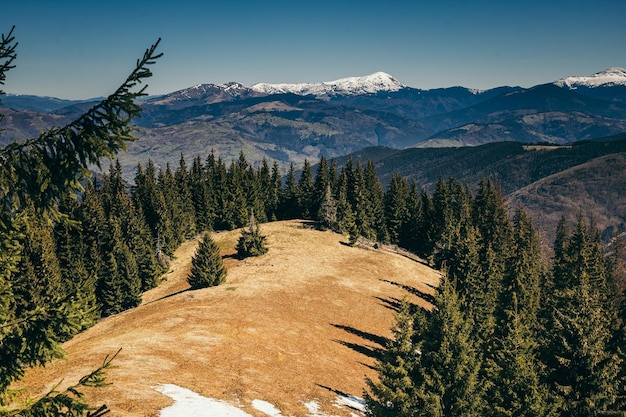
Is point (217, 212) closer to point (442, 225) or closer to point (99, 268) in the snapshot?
point (99, 268)

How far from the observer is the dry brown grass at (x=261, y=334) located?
27969 mm

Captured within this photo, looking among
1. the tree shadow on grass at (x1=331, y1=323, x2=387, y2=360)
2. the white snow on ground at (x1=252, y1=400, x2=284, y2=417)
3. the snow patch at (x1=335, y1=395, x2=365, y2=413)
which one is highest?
the white snow on ground at (x1=252, y1=400, x2=284, y2=417)

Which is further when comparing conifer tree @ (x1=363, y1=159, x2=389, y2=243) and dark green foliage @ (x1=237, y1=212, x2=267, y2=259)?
conifer tree @ (x1=363, y1=159, x2=389, y2=243)

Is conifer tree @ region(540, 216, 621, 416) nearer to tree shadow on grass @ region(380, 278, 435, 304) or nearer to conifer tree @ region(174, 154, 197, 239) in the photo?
tree shadow on grass @ region(380, 278, 435, 304)

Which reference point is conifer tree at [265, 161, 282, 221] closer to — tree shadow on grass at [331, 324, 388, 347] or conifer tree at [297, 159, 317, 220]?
conifer tree at [297, 159, 317, 220]

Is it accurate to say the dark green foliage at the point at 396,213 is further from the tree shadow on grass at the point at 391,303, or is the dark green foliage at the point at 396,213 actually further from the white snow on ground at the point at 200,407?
the white snow on ground at the point at 200,407

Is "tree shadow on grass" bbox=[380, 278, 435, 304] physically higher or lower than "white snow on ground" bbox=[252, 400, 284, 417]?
lower

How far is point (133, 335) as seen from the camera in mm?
37594

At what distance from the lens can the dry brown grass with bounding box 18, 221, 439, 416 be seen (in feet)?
91.8

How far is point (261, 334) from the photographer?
41.3 meters

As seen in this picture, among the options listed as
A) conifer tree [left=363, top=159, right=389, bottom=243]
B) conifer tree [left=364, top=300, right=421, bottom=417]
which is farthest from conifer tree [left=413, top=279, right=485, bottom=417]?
conifer tree [left=363, top=159, right=389, bottom=243]

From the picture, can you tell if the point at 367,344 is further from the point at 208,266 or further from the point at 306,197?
the point at 306,197

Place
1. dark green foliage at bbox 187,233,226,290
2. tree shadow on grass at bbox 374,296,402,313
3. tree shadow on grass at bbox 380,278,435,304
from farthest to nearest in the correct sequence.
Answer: tree shadow on grass at bbox 380,278,435,304, dark green foliage at bbox 187,233,226,290, tree shadow on grass at bbox 374,296,402,313

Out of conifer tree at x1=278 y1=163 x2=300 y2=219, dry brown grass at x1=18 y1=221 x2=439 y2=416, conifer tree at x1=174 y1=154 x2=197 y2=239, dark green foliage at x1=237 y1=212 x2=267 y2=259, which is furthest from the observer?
conifer tree at x1=278 y1=163 x2=300 y2=219
